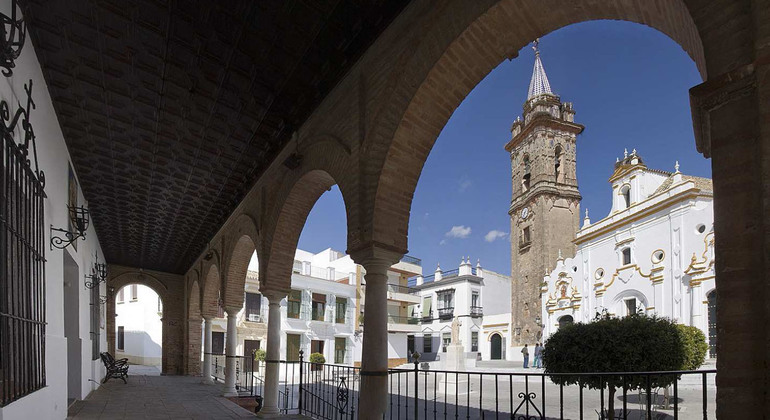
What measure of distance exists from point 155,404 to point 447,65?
24.7 ft

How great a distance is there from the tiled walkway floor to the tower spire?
26365 mm

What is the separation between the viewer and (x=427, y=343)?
37.3m

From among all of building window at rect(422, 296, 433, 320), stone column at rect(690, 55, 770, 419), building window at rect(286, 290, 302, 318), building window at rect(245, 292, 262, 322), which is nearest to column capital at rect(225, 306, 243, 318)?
stone column at rect(690, 55, 770, 419)

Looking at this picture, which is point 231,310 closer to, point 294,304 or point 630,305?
point 294,304

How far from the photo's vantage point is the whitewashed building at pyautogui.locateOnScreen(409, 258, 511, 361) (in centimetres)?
3372

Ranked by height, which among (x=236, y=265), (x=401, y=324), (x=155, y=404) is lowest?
(x=401, y=324)

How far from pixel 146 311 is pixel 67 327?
61.6 feet

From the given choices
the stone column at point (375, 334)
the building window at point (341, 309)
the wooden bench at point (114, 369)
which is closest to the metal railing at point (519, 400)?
the stone column at point (375, 334)

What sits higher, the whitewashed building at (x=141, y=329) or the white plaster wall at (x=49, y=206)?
the white plaster wall at (x=49, y=206)

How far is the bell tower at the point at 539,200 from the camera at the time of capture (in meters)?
27.7

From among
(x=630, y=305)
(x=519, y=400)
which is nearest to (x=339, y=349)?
(x=630, y=305)

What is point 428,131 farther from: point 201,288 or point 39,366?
point 201,288

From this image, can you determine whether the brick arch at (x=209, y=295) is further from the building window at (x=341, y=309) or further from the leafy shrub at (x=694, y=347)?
the building window at (x=341, y=309)

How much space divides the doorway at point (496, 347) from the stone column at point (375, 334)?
30.0m
